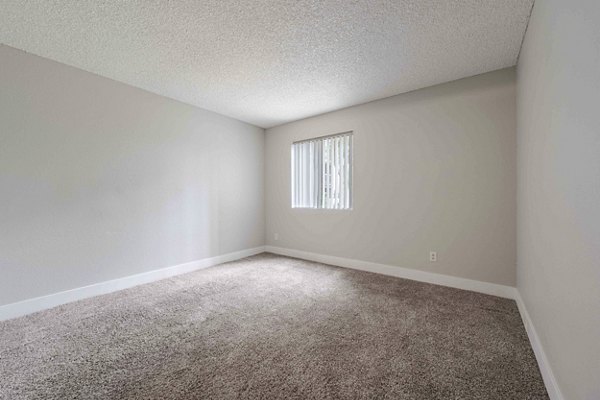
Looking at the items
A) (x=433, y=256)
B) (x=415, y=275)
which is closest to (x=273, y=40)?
(x=433, y=256)

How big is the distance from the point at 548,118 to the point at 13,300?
4282 millimetres

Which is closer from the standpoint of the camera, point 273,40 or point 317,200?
point 273,40

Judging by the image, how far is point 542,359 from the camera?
4.56 feet

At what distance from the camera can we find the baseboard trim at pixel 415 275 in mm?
2496

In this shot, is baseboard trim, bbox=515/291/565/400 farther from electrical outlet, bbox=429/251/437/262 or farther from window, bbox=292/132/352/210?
window, bbox=292/132/352/210

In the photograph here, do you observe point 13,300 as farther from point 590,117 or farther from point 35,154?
point 590,117

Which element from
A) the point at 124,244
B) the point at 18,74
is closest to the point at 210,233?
the point at 124,244

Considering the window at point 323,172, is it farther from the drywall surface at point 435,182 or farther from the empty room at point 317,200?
the drywall surface at point 435,182

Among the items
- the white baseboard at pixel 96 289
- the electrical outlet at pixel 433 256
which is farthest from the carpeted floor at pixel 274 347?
the electrical outlet at pixel 433 256

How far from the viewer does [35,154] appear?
2.25 m

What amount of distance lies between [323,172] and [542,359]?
3.11 metres

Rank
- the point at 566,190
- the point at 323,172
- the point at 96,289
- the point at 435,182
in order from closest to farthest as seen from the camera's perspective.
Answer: the point at 566,190
the point at 96,289
the point at 435,182
the point at 323,172

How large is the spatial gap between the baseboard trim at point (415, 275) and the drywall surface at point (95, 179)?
1597mm

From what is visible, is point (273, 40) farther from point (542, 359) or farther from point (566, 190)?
point (542, 359)
